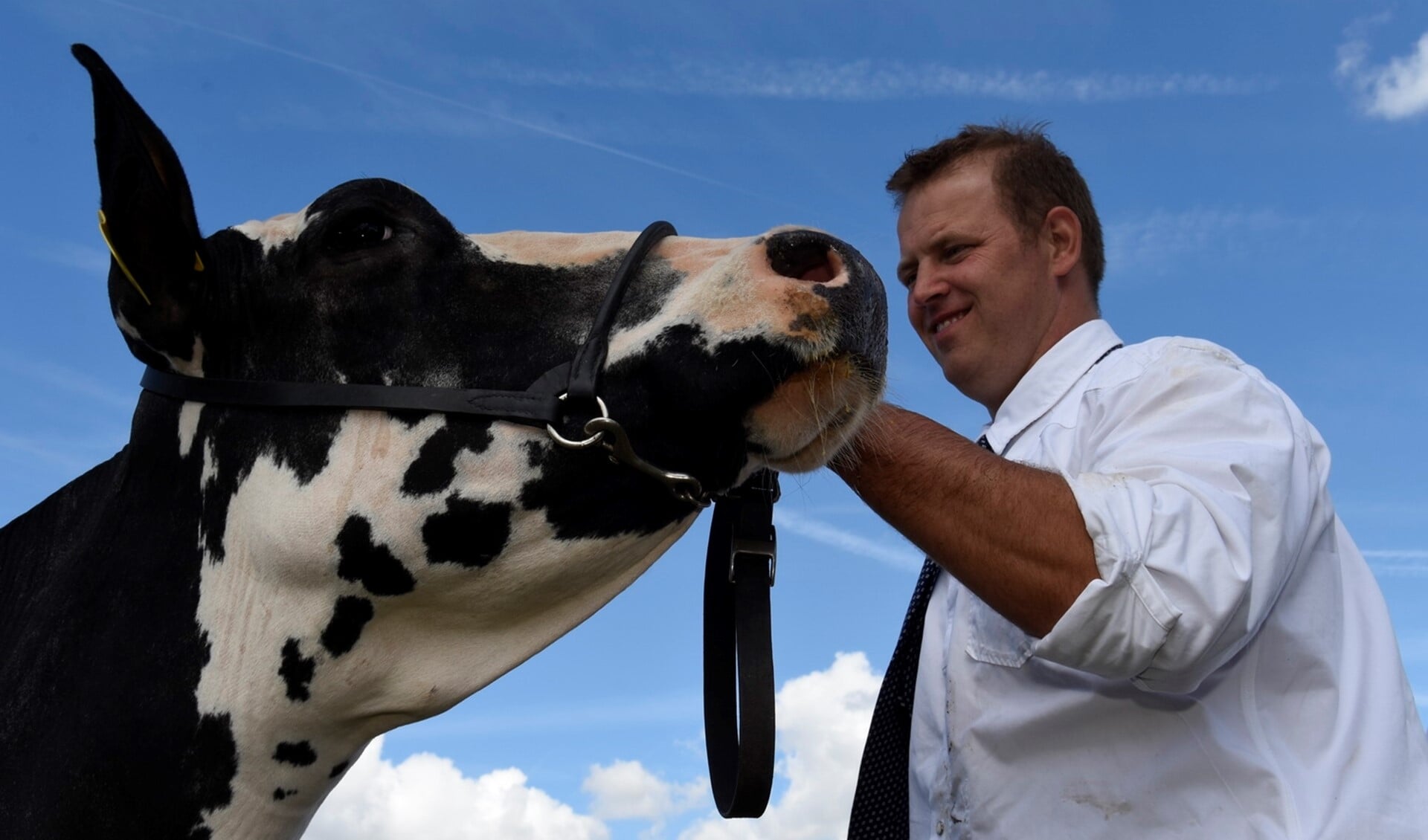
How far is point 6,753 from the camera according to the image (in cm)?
283

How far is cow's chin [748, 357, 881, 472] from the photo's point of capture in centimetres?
264

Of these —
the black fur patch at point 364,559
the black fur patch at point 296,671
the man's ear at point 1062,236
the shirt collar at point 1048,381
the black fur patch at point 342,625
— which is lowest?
the black fur patch at point 296,671

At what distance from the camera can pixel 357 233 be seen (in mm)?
2998

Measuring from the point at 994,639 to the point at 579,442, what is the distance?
4.38 feet

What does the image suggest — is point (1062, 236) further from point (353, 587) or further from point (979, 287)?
point (353, 587)

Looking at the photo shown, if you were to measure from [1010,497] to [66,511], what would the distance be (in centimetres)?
254

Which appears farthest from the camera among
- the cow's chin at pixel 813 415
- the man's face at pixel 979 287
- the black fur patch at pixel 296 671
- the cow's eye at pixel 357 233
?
the man's face at pixel 979 287

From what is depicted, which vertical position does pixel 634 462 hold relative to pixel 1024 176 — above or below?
below

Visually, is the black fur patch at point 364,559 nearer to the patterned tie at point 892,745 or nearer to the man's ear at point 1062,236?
the patterned tie at point 892,745

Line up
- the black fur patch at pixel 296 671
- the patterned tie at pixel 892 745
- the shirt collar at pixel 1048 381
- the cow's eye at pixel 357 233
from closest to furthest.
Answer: the black fur patch at pixel 296 671, the cow's eye at pixel 357 233, the patterned tie at pixel 892 745, the shirt collar at pixel 1048 381

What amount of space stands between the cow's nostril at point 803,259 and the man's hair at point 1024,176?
5.88 feet

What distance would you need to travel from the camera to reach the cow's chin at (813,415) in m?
2.64

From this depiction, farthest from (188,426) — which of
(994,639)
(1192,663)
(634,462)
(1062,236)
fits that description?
(1062,236)

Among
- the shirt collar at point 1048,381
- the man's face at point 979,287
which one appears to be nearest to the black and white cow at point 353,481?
the shirt collar at point 1048,381
